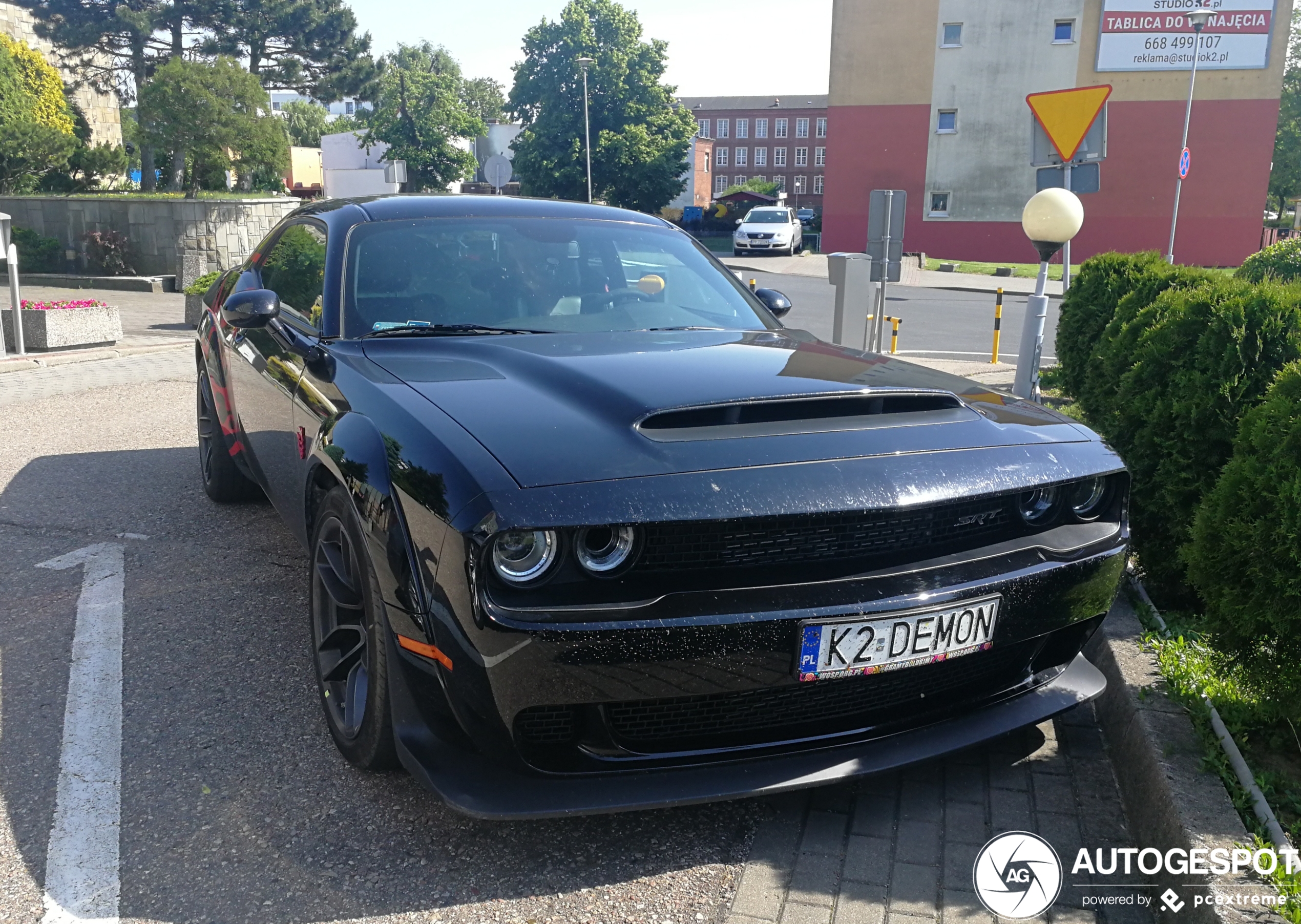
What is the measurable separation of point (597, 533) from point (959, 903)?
115cm

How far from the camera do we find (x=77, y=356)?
10.7 m

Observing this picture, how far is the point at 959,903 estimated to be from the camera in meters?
2.32

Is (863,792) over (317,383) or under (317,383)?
under

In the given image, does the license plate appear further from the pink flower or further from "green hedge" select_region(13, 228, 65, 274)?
Answer: "green hedge" select_region(13, 228, 65, 274)

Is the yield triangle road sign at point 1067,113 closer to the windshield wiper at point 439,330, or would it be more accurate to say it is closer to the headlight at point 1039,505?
the windshield wiper at point 439,330

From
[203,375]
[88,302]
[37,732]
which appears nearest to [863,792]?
[37,732]

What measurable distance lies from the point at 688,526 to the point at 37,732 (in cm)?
212

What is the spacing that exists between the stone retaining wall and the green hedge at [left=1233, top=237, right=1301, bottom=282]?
15457mm

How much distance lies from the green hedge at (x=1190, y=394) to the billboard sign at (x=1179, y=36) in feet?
116

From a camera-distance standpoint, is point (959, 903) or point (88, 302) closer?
point (959, 903)

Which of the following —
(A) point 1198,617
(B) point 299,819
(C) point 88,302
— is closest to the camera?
(B) point 299,819

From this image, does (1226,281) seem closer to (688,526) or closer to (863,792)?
(863,792)

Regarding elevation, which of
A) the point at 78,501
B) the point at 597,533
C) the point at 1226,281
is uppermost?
the point at 1226,281

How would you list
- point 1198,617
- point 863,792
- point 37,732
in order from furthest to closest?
point 1198,617
point 37,732
point 863,792
